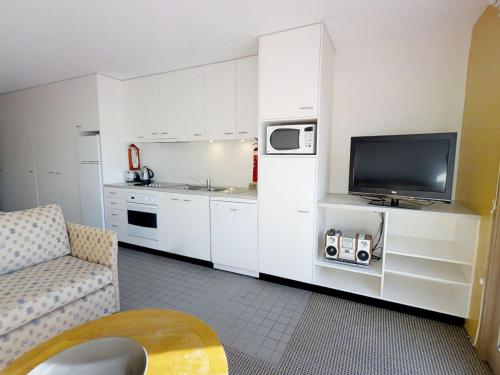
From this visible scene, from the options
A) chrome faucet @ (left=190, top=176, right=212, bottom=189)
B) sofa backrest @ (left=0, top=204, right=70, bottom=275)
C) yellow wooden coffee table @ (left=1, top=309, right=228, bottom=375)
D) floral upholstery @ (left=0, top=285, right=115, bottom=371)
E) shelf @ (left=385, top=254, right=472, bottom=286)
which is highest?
chrome faucet @ (left=190, top=176, right=212, bottom=189)

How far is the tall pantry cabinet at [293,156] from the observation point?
228 centimetres

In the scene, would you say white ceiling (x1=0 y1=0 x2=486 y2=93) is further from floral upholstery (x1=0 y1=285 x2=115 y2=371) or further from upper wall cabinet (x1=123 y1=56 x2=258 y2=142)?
floral upholstery (x1=0 y1=285 x2=115 y2=371)

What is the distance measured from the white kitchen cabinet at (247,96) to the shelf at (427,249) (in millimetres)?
1775

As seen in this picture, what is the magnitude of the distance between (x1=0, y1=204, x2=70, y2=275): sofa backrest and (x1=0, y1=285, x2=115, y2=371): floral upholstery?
0.59 metres

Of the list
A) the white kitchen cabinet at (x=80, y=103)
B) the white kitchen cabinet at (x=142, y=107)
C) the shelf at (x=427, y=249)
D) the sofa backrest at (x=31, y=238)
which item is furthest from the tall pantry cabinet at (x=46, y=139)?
the shelf at (x=427, y=249)

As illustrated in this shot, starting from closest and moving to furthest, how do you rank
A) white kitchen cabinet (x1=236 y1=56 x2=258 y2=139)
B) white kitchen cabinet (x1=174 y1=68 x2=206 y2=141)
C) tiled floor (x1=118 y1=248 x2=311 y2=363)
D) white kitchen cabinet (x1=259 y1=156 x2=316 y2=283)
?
tiled floor (x1=118 y1=248 x2=311 y2=363) → white kitchen cabinet (x1=259 y1=156 x2=316 y2=283) → white kitchen cabinet (x1=236 y1=56 x2=258 y2=139) → white kitchen cabinet (x1=174 y1=68 x2=206 y2=141)

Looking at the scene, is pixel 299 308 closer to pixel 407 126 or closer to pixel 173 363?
pixel 173 363

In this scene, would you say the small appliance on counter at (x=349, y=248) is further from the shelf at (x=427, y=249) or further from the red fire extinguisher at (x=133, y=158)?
the red fire extinguisher at (x=133, y=158)

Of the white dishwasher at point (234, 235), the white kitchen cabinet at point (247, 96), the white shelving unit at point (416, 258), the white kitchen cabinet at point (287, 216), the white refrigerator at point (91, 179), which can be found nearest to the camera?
the white shelving unit at point (416, 258)

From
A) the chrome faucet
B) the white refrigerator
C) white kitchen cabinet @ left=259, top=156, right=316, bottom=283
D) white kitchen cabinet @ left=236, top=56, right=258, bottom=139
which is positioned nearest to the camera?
white kitchen cabinet @ left=259, top=156, right=316, bottom=283

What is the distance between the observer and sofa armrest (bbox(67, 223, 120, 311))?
2037 millimetres

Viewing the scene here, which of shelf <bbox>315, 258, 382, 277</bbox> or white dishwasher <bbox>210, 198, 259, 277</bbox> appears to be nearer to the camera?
shelf <bbox>315, 258, 382, 277</bbox>

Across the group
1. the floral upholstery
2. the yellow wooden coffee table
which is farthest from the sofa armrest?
the yellow wooden coffee table

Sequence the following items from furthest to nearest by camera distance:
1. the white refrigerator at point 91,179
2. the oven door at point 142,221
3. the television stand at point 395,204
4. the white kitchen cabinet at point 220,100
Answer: the white refrigerator at point 91,179, the oven door at point 142,221, the white kitchen cabinet at point 220,100, the television stand at point 395,204
